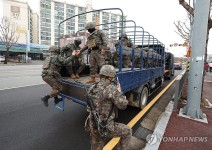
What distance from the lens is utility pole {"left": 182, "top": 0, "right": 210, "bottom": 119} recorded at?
168 inches

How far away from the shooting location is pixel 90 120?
95.3 inches

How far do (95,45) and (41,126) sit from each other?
252cm

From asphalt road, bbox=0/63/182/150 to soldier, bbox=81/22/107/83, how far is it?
1.35 meters

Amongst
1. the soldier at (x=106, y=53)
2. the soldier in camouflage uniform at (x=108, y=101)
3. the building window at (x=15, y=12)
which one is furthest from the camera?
the building window at (x=15, y=12)

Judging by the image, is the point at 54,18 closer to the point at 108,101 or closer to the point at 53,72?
the point at 53,72

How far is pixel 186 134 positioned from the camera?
355 cm

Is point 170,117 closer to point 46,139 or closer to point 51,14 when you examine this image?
point 46,139

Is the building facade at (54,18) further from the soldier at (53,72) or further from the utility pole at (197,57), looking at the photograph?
the soldier at (53,72)

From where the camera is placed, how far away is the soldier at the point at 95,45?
12.8ft

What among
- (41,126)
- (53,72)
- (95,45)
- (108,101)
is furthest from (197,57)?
A: (41,126)

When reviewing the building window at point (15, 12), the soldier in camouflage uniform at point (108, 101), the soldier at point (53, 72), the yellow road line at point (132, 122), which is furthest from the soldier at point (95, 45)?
the building window at point (15, 12)

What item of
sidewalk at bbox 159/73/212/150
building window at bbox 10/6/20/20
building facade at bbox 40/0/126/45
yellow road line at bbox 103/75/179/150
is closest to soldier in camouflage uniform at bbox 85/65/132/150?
yellow road line at bbox 103/75/179/150

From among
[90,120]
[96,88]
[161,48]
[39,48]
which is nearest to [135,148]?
[90,120]

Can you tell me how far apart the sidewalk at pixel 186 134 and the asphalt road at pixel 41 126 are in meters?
1.19
